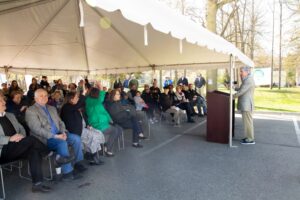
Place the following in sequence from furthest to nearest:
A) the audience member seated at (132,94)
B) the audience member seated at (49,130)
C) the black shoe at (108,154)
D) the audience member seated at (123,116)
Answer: the audience member seated at (132,94) < the audience member seated at (123,116) < the black shoe at (108,154) < the audience member seated at (49,130)

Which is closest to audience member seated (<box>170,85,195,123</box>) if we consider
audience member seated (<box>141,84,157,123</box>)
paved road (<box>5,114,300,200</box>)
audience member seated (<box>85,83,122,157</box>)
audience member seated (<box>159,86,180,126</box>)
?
audience member seated (<box>159,86,180,126</box>)

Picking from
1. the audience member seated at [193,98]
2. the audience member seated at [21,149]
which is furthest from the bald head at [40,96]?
the audience member seated at [193,98]

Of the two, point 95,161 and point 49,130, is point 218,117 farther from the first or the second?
point 49,130

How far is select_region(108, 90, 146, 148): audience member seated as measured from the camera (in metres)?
5.38

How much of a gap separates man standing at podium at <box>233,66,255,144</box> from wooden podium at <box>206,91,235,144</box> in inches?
11.6

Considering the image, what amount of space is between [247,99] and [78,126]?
3621 mm

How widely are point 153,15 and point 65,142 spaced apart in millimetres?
2133

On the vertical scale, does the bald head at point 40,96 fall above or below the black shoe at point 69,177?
above

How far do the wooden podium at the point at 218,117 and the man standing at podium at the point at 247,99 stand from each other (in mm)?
294

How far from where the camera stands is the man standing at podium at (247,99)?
19.2 ft

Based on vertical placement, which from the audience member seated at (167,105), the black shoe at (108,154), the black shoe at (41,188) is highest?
the audience member seated at (167,105)

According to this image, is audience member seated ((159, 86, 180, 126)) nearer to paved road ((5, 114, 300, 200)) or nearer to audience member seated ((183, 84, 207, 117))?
audience member seated ((183, 84, 207, 117))

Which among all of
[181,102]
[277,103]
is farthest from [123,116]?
[277,103]

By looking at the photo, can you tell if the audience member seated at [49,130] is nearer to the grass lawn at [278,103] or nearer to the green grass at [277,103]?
the green grass at [277,103]
